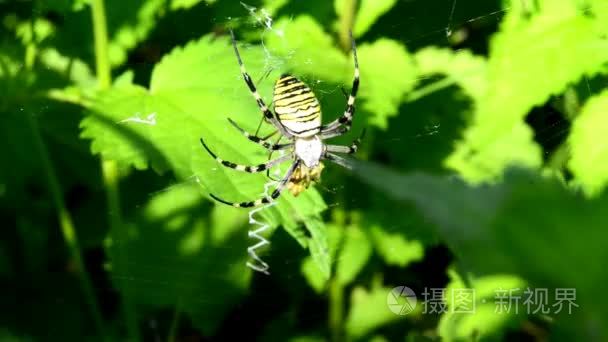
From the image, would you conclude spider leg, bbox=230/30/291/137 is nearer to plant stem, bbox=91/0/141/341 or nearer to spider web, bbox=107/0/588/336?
spider web, bbox=107/0/588/336

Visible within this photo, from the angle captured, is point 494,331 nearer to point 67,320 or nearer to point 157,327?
point 157,327

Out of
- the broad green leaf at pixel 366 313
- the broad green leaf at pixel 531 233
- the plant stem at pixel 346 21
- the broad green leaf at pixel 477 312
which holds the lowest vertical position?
the broad green leaf at pixel 366 313

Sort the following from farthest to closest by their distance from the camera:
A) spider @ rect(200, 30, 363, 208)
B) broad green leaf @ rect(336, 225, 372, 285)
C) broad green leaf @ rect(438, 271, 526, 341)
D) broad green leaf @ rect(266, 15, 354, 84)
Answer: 1. broad green leaf @ rect(336, 225, 372, 285)
2. broad green leaf @ rect(266, 15, 354, 84)
3. spider @ rect(200, 30, 363, 208)
4. broad green leaf @ rect(438, 271, 526, 341)

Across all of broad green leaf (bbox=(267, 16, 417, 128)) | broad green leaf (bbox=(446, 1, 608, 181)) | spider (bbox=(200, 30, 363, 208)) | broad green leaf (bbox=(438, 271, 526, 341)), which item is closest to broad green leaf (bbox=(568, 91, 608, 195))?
broad green leaf (bbox=(446, 1, 608, 181))

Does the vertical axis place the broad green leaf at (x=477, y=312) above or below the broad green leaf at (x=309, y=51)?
below

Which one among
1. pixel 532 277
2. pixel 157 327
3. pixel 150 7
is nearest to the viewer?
pixel 532 277

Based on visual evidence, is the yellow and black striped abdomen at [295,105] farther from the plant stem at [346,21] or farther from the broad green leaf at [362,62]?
the plant stem at [346,21]

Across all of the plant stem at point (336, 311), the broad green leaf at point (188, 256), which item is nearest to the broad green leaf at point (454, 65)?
the plant stem at point (336, 311)

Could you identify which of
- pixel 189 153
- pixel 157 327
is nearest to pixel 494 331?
pixel 189 153
